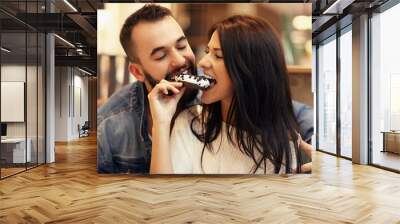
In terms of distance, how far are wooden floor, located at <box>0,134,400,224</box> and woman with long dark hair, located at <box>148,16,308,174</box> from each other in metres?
0.30

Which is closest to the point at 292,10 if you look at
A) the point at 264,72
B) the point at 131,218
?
the point at 264,72

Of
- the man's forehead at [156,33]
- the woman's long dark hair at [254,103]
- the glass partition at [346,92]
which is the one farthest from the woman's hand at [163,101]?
the glass partition at [346,92]

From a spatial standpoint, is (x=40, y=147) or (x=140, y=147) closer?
(x=140, y=147)

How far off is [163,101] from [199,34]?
120 centimetres

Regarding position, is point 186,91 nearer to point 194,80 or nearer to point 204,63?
point 194,80

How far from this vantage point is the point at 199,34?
654 centimetres

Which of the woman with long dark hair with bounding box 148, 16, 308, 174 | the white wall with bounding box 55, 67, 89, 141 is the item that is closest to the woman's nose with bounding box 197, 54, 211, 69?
the woman with long dark hair with bounding box 148, 16, 308, 174

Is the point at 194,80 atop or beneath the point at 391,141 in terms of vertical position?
atop

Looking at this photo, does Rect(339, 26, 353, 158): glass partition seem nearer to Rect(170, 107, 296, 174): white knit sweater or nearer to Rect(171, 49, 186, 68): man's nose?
Rect(170, 107, 296, 174): white knit sweater

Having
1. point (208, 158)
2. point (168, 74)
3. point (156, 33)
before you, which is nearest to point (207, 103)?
point (168, 74)

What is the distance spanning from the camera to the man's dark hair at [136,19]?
6480 mm

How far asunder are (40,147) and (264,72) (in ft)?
15.8

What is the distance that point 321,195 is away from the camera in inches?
208

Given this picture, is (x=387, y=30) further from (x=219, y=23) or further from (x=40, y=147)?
(x=40, y=147)
